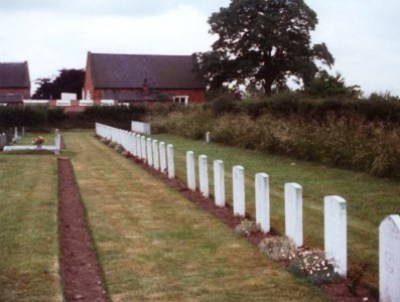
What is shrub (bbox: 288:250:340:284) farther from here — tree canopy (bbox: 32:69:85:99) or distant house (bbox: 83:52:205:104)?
tree canopy (bbox: 32:69:85:99)

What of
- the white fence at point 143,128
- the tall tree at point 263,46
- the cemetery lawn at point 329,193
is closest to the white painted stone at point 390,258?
the cemetery lawn at point 329,193

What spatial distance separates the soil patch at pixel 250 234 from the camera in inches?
272

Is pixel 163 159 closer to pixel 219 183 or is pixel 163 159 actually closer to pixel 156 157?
pixel 156 157

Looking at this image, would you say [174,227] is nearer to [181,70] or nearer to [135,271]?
[135,271]

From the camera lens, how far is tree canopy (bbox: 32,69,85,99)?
93.6 meters

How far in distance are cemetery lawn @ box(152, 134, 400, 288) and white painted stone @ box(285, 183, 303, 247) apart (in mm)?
515

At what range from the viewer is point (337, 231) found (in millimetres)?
7570

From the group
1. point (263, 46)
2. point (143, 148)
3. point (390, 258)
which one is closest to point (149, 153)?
point (143, 148)

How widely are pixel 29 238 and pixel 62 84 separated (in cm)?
8691

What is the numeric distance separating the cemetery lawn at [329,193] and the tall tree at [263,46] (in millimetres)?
38457

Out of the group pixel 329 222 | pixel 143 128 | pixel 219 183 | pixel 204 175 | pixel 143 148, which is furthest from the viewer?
pixel 143 128

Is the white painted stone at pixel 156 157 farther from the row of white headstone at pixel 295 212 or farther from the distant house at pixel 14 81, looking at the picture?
the distant house at pixel 14 81

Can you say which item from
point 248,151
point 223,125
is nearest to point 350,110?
point 248,151

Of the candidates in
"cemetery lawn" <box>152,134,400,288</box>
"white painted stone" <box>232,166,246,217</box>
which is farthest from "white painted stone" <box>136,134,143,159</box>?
"white painted stone" <box>232,166,246,217</box>
